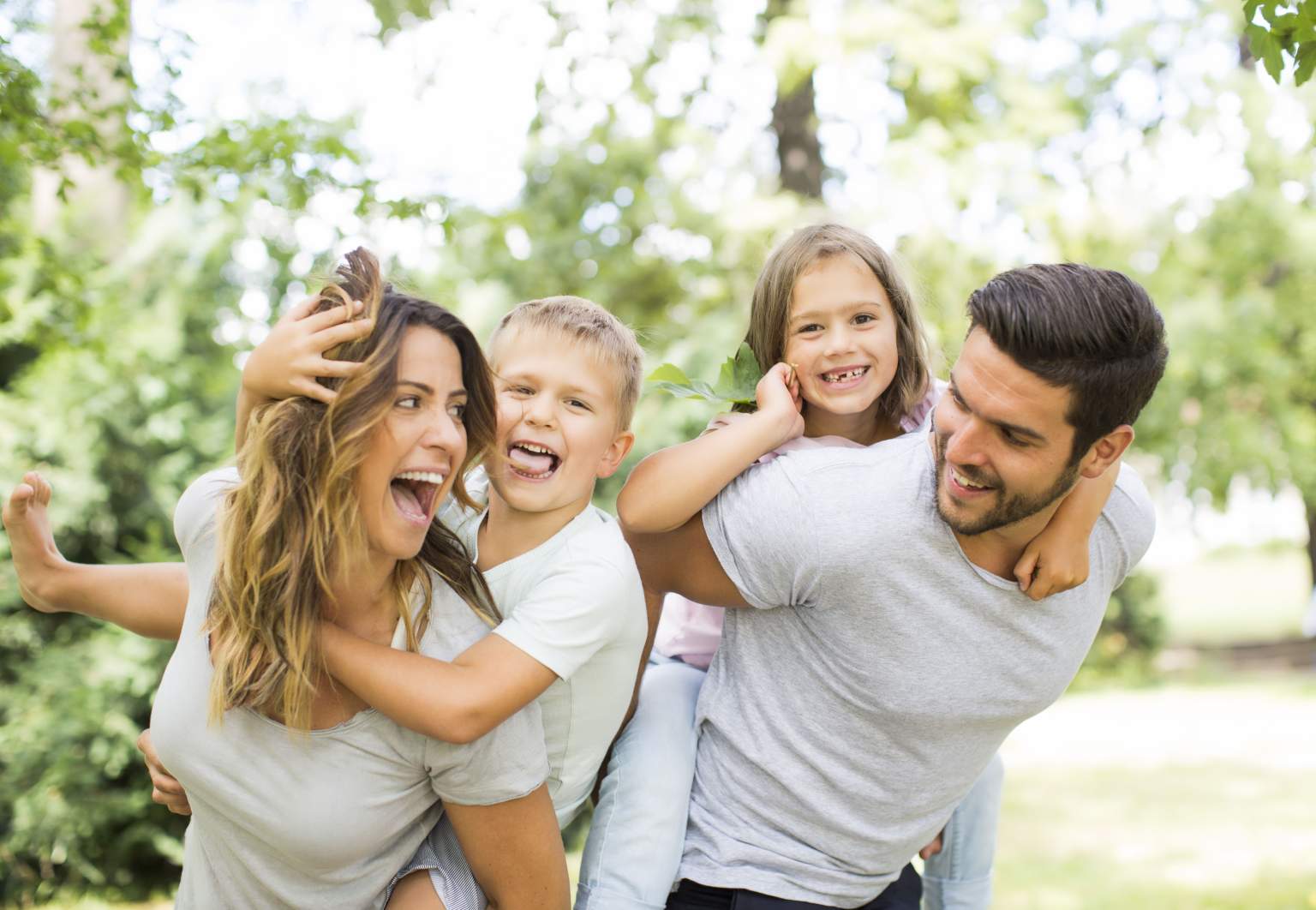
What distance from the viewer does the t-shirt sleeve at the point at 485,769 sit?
7.40 feet

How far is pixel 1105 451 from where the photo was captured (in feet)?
8.29

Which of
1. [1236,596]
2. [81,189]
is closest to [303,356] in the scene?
[81,189]

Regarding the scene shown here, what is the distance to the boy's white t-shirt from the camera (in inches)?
93.8

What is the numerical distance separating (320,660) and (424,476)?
40 centimetres

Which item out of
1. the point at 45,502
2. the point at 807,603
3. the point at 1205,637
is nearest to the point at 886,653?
the point at 807,603

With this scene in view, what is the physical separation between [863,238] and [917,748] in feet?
4.69

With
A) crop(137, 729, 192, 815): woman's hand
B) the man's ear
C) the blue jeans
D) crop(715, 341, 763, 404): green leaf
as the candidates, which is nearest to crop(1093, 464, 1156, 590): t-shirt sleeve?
the man's ear

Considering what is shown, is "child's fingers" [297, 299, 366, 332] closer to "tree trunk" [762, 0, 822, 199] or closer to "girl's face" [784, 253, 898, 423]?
"girl's face" [784, 253, 898, 423]

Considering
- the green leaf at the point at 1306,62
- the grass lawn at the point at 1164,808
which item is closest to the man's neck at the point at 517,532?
the green leaf at the point at 1306,62

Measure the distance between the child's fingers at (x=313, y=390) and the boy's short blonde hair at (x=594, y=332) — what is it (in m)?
0.70

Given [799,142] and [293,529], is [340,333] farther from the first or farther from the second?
[799,142]

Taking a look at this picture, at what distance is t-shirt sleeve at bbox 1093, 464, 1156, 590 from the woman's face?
4.79ft

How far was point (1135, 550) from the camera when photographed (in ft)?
9.07

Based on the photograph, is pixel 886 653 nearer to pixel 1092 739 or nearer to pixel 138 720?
pixel 138 720
